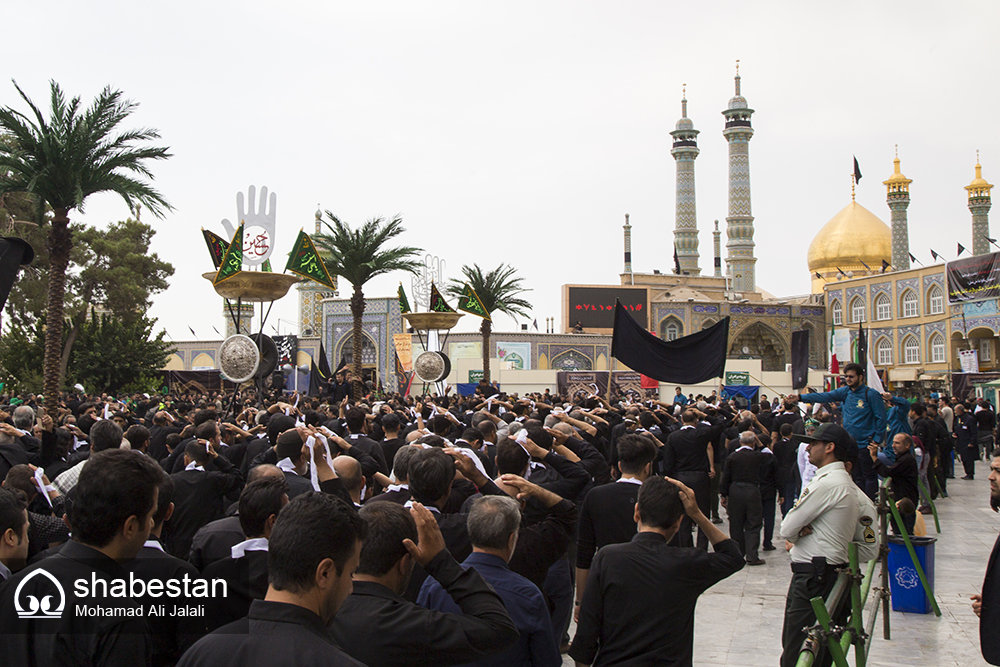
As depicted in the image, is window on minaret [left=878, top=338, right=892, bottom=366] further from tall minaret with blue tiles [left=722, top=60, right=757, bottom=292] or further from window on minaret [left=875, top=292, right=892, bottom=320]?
tall minaret with blue tiles [left=722, top=60, right=757, bottom=292]

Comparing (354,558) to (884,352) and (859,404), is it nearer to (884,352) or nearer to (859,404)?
(859,404)

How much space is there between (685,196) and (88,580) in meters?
67.1

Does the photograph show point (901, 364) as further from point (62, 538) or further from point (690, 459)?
point (62, 538)

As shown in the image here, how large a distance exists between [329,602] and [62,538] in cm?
235

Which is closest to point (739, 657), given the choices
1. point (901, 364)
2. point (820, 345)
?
point (901, 364)

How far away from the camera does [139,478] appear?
271 cm

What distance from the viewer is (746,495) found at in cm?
943

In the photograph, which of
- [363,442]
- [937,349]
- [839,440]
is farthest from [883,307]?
[839,440]

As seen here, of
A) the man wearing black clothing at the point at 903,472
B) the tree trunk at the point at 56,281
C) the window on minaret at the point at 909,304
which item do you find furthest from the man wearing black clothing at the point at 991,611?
the window on minaret at the point at 909,304

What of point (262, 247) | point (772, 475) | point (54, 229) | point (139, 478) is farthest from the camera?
point (54, 229)

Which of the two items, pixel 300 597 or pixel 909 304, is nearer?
pixel 300 597

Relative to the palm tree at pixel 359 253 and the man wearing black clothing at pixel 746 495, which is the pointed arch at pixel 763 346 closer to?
A: the palm tree at pixel 359 253

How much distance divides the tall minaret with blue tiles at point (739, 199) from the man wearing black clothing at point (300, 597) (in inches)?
2483

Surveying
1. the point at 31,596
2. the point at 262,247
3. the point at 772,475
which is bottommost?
the point at 772,475
